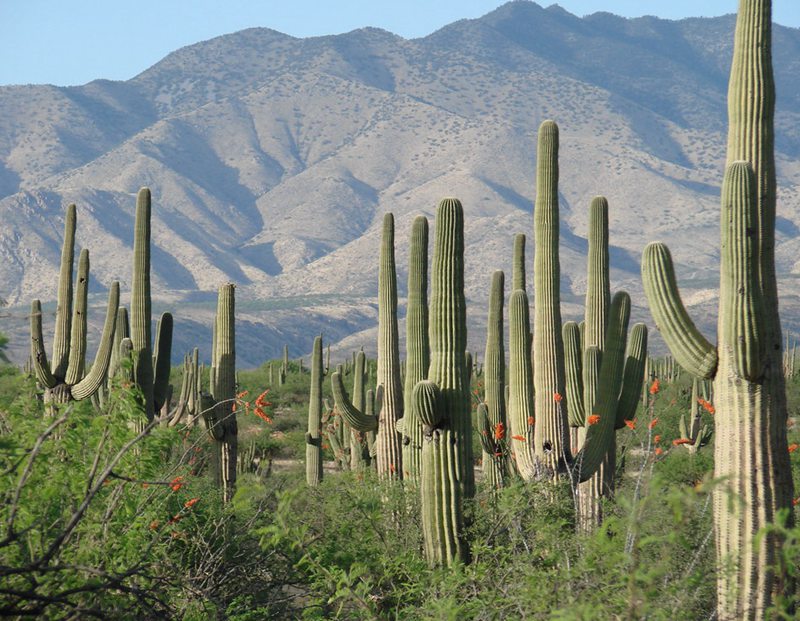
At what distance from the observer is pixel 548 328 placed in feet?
38.7

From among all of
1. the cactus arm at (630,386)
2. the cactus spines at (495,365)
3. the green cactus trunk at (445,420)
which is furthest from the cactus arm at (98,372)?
the cactus arm at (630,386)

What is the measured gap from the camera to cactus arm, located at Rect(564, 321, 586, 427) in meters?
12.1

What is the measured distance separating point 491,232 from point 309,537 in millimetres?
157851

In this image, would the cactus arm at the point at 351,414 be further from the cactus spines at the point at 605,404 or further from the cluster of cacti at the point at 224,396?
the cactus spines at the point at 605,404

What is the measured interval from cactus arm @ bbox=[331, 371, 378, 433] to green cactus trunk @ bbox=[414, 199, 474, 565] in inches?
177

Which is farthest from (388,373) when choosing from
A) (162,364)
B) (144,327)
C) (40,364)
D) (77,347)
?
(40,364)

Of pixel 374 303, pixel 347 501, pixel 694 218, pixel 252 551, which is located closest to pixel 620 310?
pixel 347 501

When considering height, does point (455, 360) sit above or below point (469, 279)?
below

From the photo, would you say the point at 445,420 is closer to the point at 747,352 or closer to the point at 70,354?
the point at 747,352

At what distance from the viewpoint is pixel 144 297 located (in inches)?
573

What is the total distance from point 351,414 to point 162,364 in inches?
90.4

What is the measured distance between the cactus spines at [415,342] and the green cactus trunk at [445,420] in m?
1.50

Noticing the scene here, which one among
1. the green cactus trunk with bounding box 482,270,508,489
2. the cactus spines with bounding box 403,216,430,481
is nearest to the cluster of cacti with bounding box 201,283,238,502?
the cactus spines with bounding box 403,216,430,481

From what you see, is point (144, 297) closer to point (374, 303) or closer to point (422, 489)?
point (422, 489)
